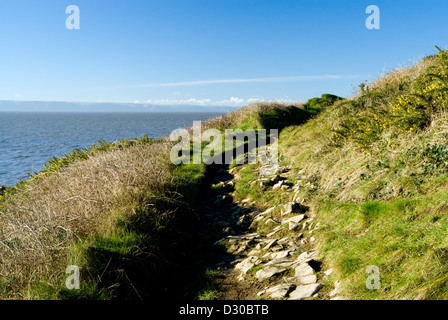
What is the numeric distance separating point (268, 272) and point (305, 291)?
914mm

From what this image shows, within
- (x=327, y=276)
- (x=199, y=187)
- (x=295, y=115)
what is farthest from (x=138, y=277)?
(x=295, y=115)

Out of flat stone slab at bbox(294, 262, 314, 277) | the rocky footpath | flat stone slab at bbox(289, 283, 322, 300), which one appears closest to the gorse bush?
the rocky footpath

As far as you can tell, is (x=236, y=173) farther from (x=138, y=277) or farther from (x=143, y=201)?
(x=138, y=277)

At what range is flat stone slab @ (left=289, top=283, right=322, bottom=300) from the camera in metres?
4.37

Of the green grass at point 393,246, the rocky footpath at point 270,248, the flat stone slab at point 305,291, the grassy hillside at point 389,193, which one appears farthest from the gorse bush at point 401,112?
the flat stone slab at point 305,291

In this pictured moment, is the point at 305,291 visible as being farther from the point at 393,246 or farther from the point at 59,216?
the point at 59,216

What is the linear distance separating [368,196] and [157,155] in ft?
29.5

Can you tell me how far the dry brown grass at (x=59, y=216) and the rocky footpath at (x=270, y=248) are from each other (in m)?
2.39

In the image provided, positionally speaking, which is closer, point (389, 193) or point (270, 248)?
point (389, 193)

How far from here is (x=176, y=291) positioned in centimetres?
553

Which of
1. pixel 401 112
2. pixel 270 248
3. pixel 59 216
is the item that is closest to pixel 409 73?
pixel 401 112

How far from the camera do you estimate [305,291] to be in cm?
445

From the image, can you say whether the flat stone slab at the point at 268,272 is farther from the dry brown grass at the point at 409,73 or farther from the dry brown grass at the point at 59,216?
the dry brown grass at the point at 409,73

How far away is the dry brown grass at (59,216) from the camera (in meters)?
4.60
